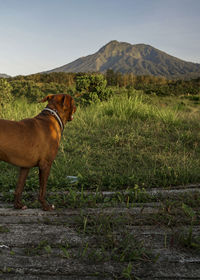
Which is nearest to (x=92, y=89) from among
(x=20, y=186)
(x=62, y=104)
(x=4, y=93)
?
(x=4, y=93)

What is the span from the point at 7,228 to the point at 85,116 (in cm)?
663

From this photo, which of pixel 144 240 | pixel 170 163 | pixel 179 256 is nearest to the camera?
pixel 179 256

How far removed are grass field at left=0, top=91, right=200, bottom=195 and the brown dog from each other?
95 cm

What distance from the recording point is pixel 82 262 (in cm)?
208

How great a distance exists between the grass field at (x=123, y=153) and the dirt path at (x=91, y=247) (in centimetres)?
95

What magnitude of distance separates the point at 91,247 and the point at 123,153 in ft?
11.5

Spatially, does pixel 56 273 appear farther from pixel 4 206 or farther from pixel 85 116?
→ pixel 85 116

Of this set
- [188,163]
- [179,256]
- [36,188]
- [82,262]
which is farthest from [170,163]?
[82,262]

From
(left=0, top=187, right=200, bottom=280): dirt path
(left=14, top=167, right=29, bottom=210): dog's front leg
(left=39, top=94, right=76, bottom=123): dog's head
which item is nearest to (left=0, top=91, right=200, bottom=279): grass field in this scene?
(left=0, top=187, right=200, bottom=280): dirt path

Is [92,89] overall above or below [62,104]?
above

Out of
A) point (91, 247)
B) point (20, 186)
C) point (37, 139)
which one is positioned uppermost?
point (37, 139)

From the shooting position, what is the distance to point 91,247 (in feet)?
7.54

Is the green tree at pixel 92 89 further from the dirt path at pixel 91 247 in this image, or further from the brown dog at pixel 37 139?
the dirt path at pixel 91 247

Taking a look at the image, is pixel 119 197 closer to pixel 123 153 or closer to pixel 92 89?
pixel 123 153
